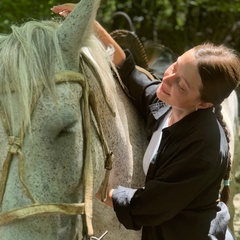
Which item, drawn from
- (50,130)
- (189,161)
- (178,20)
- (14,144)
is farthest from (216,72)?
(178,20)

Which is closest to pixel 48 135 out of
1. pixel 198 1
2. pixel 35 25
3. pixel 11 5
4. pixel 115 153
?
pixel 35 25

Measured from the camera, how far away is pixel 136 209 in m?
2.29

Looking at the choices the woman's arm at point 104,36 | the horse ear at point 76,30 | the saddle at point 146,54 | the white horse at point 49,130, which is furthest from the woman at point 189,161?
the saddle at point 146,54

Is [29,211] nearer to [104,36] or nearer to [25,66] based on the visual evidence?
[25,66]

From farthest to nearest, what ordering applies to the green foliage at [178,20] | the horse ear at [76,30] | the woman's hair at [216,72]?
the green foliage at [178,20] → the woman's hair at [216,72] → the horse ear at [76,30]

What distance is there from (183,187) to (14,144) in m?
0.62

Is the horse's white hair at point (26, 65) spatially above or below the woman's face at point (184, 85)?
above

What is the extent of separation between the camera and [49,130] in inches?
77.6

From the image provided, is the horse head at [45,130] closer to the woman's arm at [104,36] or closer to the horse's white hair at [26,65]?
the horse's white hair at [26,65]

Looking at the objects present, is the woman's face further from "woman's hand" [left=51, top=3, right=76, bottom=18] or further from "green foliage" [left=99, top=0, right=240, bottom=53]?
"green foliage" [left=99, top=0, right=240, bottom=53]

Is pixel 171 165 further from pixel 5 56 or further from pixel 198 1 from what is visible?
pixel 198 1

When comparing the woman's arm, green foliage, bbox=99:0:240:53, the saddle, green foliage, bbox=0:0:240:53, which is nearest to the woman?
Answer: the woman's arm

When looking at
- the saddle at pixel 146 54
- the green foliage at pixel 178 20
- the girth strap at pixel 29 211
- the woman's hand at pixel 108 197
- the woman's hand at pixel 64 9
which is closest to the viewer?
the girth strap at pixel 29 211

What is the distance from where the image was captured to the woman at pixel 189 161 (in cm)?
219
